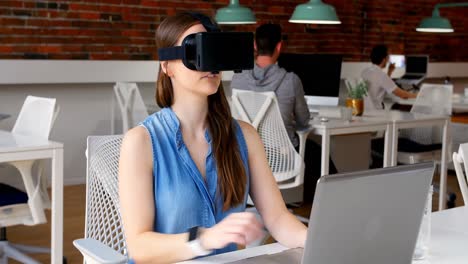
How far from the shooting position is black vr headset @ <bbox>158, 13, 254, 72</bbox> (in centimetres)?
156

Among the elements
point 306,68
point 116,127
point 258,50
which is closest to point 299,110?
point 258,50

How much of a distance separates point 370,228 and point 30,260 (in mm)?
2662

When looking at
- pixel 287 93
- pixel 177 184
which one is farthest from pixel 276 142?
pixel 177 184

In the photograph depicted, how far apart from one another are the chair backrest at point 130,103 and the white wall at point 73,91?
1.06ft

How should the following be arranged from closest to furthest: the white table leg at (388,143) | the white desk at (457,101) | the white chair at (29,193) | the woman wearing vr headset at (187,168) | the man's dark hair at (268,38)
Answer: the woman wearing vr headset at (187,168)
the white chair at (29,193)
the man's dark hair at (268,38)
the white table leg at (388,143)
the white desk at (457,101)

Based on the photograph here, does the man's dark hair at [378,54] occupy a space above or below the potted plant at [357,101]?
above

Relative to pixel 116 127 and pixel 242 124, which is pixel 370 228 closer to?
pixel 242 124

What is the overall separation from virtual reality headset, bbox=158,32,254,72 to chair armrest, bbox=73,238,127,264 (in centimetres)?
45

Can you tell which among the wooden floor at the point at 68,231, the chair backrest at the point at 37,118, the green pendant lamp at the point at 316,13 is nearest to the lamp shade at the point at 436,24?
the green pendant lamp at the point at 316,13

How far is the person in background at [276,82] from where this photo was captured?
4227 millimetres

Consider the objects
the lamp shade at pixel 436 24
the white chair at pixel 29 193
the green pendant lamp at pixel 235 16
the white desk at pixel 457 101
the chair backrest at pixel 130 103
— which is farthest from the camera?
the lamp shade at pixel 436 24

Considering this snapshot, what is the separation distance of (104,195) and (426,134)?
3821mm

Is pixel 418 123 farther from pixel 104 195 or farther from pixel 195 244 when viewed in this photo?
pixel 195 244

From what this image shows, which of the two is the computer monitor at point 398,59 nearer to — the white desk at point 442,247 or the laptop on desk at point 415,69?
the laptop on desk at point 415,69
